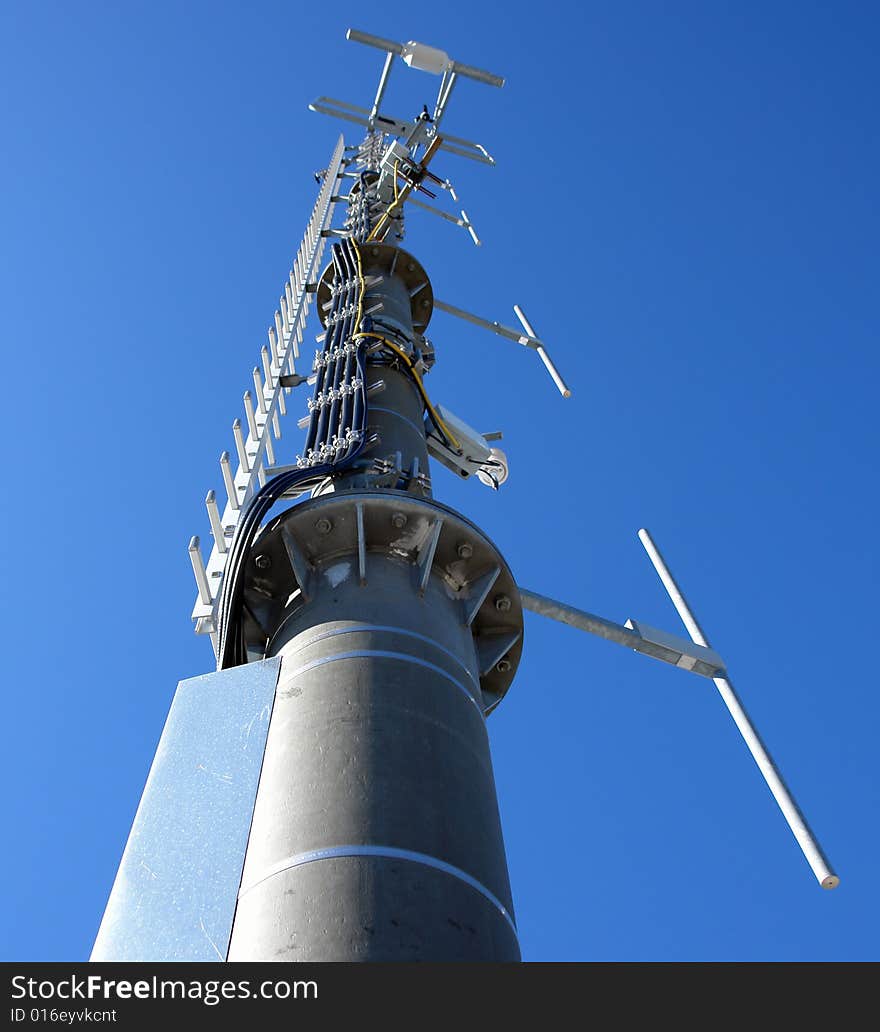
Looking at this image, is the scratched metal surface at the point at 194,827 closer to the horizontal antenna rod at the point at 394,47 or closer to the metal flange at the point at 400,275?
the metal flange at the point at 400,275

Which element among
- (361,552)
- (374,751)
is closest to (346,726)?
(374,751)

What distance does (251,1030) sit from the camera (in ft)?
17.3

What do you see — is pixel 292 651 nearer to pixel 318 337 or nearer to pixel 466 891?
pixel 466 891

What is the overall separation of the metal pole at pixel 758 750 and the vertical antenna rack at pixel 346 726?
0.03 metres

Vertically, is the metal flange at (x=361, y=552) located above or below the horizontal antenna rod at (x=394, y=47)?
below

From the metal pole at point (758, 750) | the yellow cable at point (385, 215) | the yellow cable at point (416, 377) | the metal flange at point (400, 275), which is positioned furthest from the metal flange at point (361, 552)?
the yellow cable at point (385, 215)

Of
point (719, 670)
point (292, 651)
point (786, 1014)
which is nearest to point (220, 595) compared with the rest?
point (292, 651)

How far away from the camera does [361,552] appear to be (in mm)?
9570

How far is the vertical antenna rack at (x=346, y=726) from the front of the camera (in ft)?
21.9

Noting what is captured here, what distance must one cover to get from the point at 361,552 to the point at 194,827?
2906 millimetres

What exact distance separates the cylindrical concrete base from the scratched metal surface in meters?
0.16

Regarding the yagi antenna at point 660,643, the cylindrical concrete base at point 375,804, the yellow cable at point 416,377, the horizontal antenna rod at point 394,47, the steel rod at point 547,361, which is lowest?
the cylindrical concrete base at point 375,804

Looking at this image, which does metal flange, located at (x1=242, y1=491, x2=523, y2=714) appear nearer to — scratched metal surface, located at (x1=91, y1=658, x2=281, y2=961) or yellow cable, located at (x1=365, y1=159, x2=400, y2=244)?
scratched metal surface, located at (x1=91, y1=658, x2=281, y2=961)

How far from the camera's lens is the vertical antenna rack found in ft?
21.9
